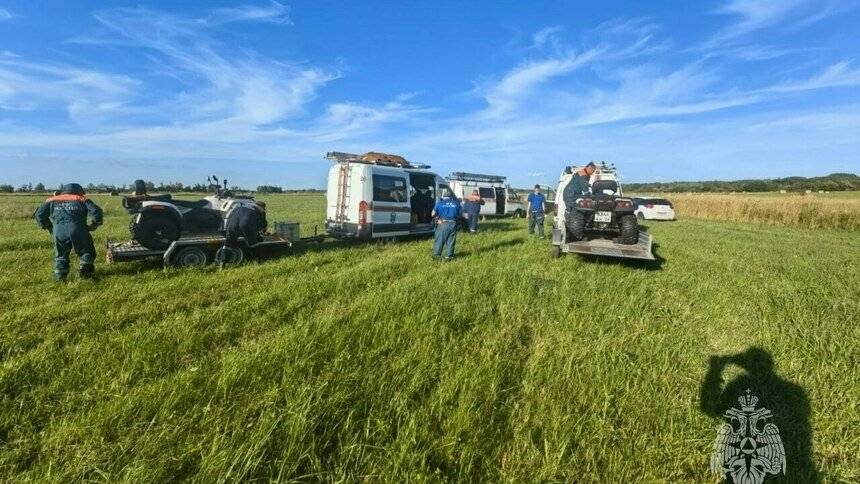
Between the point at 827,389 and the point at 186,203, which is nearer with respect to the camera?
the point at 827,389

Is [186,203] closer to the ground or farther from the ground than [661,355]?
farther from the ground

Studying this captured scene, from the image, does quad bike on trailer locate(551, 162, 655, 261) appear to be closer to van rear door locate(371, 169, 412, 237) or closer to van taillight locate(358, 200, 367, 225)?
van rear door locate(371, 169, 412, 237)

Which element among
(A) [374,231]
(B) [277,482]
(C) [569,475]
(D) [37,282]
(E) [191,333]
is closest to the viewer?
(B) [277,482]

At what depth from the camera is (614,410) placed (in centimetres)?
264

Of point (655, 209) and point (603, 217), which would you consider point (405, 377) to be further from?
point (655, 209)

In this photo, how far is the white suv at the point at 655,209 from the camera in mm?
22344

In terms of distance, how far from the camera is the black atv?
813 cm

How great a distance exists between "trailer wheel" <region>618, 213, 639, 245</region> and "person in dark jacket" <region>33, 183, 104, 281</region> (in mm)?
9838

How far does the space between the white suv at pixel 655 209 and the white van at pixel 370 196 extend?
17.7m

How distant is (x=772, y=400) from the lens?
113 inches

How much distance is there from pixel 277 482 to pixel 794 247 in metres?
14.7

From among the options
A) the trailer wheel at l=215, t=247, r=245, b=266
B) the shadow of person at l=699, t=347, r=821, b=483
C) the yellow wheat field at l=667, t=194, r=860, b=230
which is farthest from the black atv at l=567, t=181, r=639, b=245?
the yellow wheat field at l=667, t=194, r=860, b=230

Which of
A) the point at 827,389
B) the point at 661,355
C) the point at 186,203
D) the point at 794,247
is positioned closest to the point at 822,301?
the point at 827,389

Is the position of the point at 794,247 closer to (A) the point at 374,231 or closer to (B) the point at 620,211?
(B) the point at 620,211
